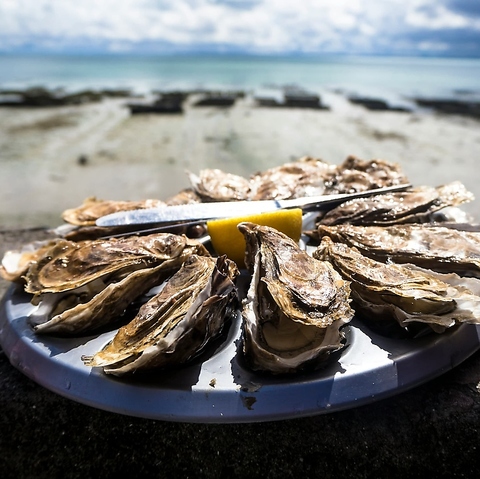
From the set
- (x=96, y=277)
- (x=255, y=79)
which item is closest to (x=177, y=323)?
(x=96, y=277)

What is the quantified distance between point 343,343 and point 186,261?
1.82 ft

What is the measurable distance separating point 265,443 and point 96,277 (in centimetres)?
71

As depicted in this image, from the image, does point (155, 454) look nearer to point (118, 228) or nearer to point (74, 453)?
point (74, 453)

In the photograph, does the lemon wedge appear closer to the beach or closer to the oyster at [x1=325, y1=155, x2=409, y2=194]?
the oyster at [x1=325, y1=155, x2=409, y2=194]

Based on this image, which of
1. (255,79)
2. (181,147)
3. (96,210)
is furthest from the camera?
(255,79)

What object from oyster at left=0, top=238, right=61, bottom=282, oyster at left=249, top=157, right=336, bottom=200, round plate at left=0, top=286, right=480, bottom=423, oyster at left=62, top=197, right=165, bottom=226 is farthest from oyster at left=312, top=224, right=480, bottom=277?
oyster at left=0, top=238, right=61, bottom=282

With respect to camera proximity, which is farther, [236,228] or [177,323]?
[236,228]

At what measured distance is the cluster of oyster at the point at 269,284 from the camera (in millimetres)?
1109

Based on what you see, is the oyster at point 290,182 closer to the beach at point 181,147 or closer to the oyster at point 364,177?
the oyster at point 364,177

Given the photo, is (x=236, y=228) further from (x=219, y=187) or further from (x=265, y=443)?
(x=265, y=443)

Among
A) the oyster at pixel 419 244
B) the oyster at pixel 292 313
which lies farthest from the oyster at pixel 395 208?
the oyster at pixel 292 313

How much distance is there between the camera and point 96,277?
4.49 feet

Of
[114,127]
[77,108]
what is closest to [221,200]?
[114,127]

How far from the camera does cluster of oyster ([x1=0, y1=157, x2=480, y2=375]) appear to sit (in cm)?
111
